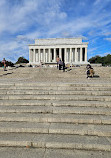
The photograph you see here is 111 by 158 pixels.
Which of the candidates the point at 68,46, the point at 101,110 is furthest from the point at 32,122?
the point at 68,46

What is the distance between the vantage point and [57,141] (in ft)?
9.52

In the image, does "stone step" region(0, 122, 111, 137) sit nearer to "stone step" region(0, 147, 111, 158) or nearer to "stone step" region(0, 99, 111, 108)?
"stone step" region(0, 147, 111, 158)

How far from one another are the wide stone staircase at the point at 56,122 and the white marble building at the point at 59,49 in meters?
54.1

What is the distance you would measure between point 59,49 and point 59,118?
194ft

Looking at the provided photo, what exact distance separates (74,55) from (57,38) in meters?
13.8

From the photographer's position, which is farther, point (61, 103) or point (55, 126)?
point (61, 103)

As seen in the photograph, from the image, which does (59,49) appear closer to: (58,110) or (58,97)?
(58,97)

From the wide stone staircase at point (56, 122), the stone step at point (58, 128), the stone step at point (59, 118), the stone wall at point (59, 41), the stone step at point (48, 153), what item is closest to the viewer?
the stone step at point (48, 153)

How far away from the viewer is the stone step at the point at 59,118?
3.63 metres

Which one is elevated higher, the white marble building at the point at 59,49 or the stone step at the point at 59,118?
the white marble building at the point at 59,49

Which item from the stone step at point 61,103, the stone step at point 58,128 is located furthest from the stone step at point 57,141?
the stone step at point 61,103

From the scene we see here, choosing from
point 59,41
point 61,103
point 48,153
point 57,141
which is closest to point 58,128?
point 57,141

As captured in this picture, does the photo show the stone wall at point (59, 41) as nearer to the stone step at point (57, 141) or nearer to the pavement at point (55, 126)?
the pavement at point (55, 126)

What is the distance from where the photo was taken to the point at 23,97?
5340 mm
